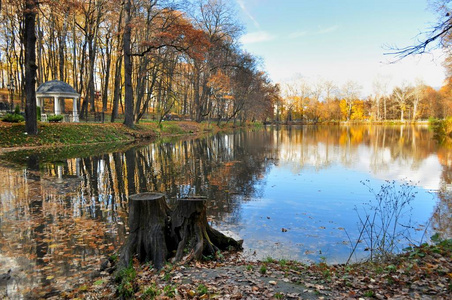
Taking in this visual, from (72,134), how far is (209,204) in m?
18.2

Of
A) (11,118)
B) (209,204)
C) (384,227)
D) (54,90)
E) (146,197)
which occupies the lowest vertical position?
(384,227)

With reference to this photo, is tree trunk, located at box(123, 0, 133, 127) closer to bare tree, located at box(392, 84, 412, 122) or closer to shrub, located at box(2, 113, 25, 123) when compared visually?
shrub, located at box(2, 113, 25, 123)

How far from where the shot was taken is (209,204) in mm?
8453

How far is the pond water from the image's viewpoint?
5309 millimetres

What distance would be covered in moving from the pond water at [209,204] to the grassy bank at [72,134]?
13.5 ft

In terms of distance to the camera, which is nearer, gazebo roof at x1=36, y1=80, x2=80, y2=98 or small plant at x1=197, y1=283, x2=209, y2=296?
small plant at x1=197, y1=283, x2=209, y2=296

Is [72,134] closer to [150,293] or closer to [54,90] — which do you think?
[54,90]

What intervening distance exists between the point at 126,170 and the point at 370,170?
10.9 meters

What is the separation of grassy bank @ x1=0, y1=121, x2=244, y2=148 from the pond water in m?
4.11

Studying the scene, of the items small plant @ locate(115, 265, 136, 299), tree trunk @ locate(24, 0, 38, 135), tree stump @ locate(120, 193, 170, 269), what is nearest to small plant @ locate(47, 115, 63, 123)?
tree trunk @ locate(24, 0, 38, 135)

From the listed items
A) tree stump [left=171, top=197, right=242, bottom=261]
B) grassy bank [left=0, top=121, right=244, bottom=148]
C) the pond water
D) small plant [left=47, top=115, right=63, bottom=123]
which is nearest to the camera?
tree stump [left=171, top=197, right=242, bottom=261]

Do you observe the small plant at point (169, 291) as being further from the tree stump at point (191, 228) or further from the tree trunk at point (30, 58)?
the tree trunk at point (30, 58)

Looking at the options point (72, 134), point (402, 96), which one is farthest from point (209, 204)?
point (402, 96)

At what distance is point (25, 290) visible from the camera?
4102 mm
